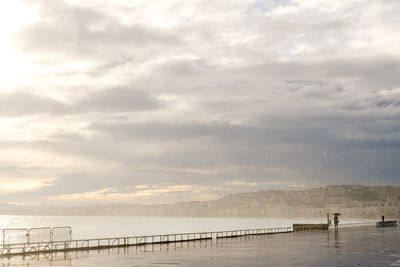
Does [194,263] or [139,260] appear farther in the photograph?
[139,260]

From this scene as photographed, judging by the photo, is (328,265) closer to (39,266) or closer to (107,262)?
(107,262)

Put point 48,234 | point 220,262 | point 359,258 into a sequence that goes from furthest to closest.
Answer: point 48,234 < point 359,258 < point 220,262

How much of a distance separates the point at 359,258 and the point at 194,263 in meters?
16.2

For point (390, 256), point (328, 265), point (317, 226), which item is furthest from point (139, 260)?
point (317, 226)

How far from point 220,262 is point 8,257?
21.3 meters

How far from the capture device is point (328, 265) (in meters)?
43.3

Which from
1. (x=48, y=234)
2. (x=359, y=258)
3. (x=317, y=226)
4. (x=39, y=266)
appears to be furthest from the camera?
(x=317, y=226)

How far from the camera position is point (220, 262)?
1789 inches

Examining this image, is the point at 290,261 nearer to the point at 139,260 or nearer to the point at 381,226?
the point at 139,260

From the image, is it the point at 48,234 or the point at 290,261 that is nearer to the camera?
the point at 290,261

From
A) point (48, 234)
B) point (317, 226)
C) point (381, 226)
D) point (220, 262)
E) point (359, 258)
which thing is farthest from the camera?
point (381, 226)

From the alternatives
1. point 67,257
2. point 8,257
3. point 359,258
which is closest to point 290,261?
point 359,258

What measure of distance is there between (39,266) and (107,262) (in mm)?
6044

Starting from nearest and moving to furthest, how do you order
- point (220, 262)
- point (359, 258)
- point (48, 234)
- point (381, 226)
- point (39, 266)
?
point (39, 266), point (220, 262), point (359, 258), point (48, 234), point (381, 226)
